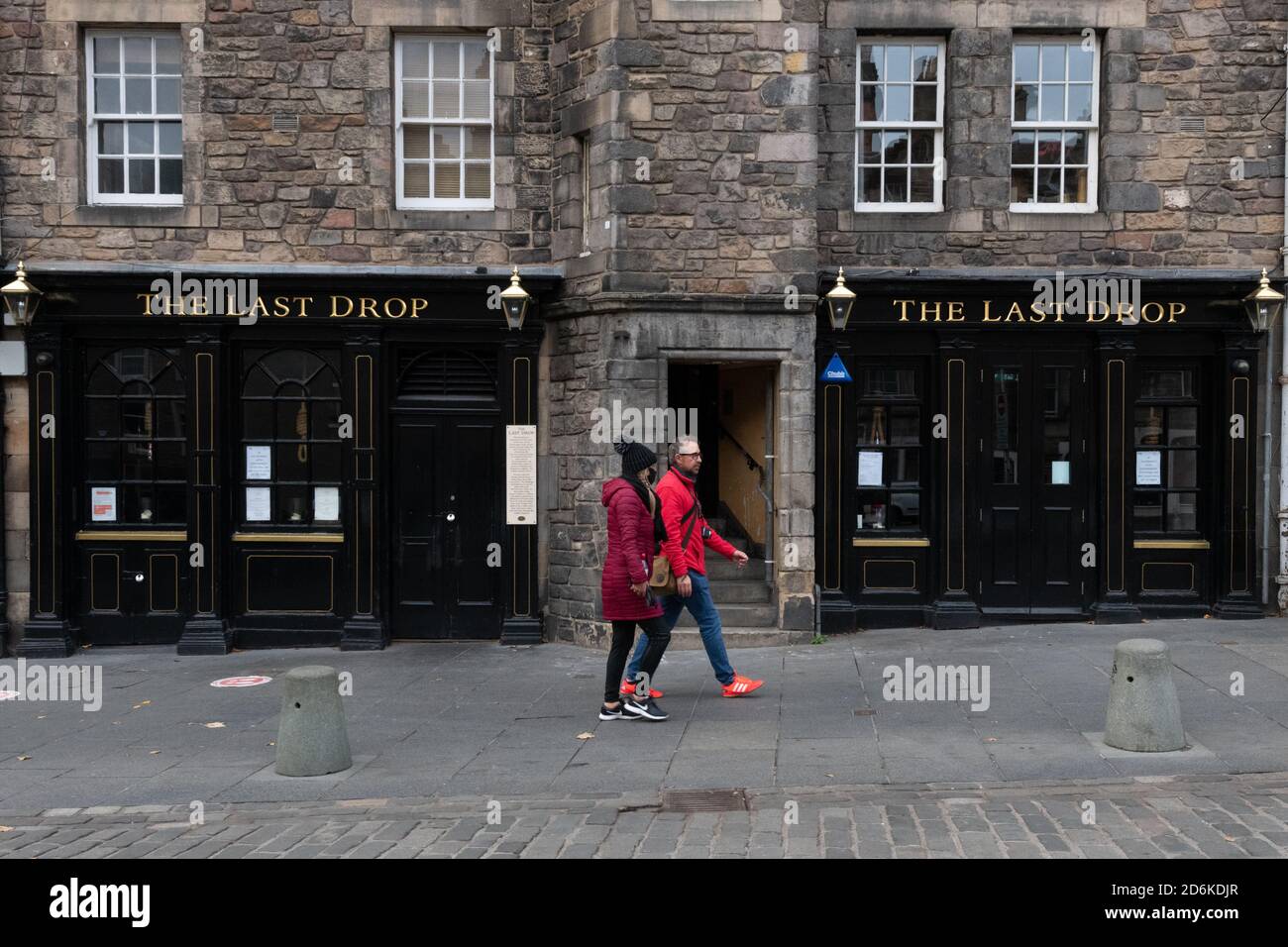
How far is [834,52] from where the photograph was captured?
42.7ft

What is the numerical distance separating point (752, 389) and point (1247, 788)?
7.66 m

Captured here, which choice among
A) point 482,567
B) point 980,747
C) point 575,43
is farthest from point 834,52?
point 980,747

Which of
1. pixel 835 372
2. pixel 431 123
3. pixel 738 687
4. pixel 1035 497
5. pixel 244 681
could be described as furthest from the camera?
pixel 1035 497

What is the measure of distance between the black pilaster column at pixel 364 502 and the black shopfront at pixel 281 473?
0.02m

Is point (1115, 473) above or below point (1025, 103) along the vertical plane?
below

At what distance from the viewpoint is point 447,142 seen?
521 inches

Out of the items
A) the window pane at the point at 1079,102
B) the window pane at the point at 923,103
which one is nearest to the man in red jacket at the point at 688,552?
the window pane at the point at 923,103

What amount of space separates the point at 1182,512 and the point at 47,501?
39.8 feet

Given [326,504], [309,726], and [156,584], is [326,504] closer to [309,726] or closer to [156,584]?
[156,584]

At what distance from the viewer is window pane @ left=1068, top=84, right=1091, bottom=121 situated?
13.2 metres

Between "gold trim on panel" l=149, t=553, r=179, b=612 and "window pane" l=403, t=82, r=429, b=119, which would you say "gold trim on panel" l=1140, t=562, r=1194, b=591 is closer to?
"window pane" l=403, t=82, r=429, b=119

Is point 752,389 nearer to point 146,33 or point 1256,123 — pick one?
point 1256,123

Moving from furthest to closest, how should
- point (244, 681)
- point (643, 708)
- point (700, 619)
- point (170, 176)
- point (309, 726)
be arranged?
point (170, 176) < point (244, 681) < point (700, 619) < point (643, 708) < point (309, 726)

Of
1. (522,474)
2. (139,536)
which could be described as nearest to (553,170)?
(522,474)
